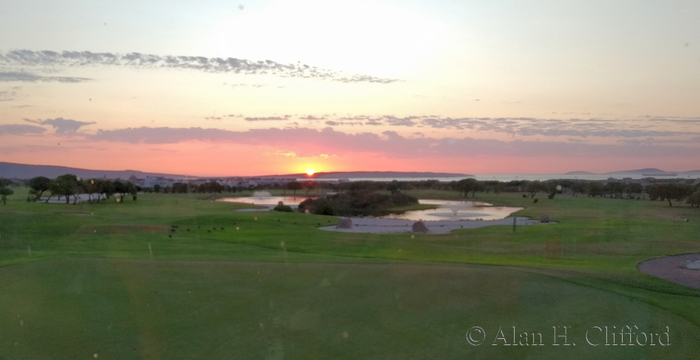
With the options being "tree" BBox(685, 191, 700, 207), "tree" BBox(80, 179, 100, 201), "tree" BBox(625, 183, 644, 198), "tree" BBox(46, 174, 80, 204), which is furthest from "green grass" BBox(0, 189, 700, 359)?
"tree" BBox(625, 183, 644, 198)

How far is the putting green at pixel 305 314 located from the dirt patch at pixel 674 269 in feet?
14.4

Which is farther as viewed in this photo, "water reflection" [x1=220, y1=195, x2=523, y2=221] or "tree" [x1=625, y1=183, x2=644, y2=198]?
"tree" [x1=625, y1=183, x2=644, y2=198]

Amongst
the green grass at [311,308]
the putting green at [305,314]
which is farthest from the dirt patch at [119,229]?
the putting green at [305,314]

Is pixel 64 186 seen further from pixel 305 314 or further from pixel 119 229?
pixel 305 314

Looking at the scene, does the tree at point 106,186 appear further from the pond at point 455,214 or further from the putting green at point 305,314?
the putting green at point 305,314

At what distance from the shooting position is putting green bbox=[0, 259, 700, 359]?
23.8 ft

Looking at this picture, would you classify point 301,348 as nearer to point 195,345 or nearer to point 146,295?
point 195,345

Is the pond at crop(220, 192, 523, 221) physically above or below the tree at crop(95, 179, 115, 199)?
below

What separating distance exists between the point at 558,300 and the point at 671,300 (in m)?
2.82

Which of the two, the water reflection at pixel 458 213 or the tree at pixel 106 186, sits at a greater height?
the tree at pixel 106 186

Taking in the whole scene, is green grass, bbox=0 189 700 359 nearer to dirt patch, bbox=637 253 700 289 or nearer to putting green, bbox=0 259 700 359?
putting green, bbox=0 259 700 359

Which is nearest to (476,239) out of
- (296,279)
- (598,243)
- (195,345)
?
(598,243)

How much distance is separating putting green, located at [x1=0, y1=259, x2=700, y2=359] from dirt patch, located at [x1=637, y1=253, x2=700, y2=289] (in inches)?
173

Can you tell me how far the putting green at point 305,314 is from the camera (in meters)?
7.25
